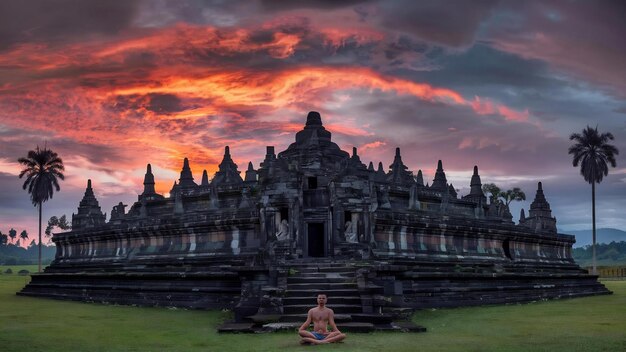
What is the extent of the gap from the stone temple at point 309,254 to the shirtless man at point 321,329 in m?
2.17

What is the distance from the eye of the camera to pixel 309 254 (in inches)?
1064

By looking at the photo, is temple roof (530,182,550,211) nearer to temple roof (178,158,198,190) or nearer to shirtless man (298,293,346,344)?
temple roof (178,158,198,190)

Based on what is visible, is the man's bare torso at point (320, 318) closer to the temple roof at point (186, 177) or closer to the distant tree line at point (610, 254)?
the temple roof at point (186, 177)

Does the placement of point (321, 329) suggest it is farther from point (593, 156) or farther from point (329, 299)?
point (593, 156)

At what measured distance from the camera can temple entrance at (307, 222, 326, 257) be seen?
88.8 feet

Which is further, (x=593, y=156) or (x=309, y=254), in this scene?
(x=593, y=156)

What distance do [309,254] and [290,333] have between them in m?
9.34

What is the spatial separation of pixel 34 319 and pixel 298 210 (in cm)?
994

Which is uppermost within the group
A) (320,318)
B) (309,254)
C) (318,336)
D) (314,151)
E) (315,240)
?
(314,151)

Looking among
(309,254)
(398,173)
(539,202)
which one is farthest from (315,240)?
(539,202)

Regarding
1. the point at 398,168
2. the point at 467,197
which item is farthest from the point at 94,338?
the point at 467,197

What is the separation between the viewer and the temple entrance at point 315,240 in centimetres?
2708

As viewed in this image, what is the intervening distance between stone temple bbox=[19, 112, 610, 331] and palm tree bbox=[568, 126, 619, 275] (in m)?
36.2

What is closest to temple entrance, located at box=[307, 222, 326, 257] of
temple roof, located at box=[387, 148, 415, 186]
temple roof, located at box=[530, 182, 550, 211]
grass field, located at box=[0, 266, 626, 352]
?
grass field, located at box=[0, 266, 626, 352]
